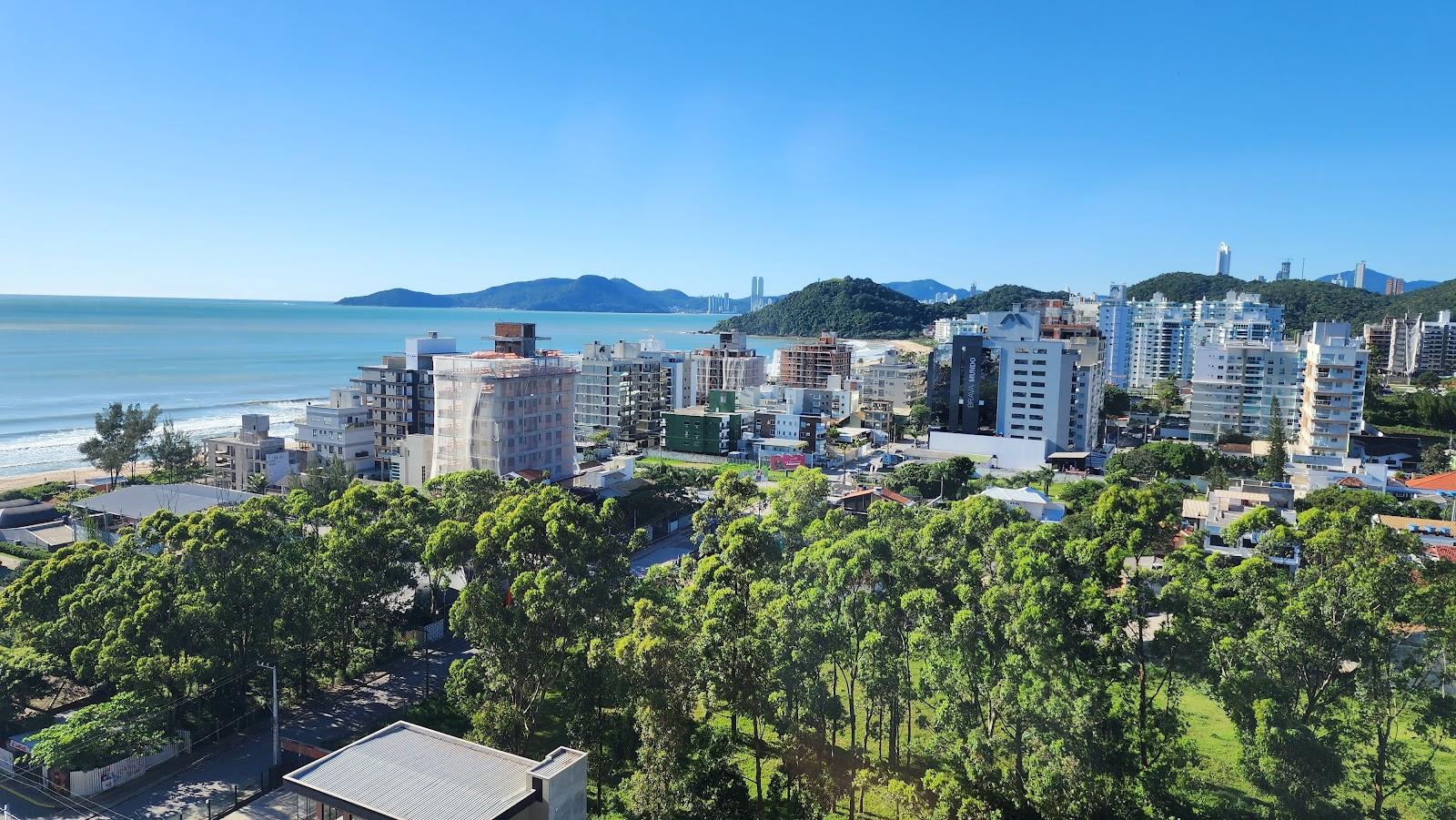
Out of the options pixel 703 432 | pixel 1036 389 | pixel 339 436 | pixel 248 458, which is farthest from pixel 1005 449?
pixel 248 458

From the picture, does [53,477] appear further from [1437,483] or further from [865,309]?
[865,309]

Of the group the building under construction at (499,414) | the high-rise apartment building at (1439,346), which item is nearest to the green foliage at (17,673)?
the building under construction at (499,414)

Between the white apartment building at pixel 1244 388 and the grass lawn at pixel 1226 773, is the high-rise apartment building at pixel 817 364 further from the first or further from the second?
the grass lawn at pixel 1226 773

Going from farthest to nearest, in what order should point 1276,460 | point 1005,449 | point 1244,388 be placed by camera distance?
point 1244,388
point 1005,449
point 1276,460

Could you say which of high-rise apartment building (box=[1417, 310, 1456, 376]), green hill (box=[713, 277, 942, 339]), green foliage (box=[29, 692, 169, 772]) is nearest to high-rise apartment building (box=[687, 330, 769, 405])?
green foliage (box=[29, 692, 169, 772])

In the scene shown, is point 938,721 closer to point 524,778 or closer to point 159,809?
point 524,778
